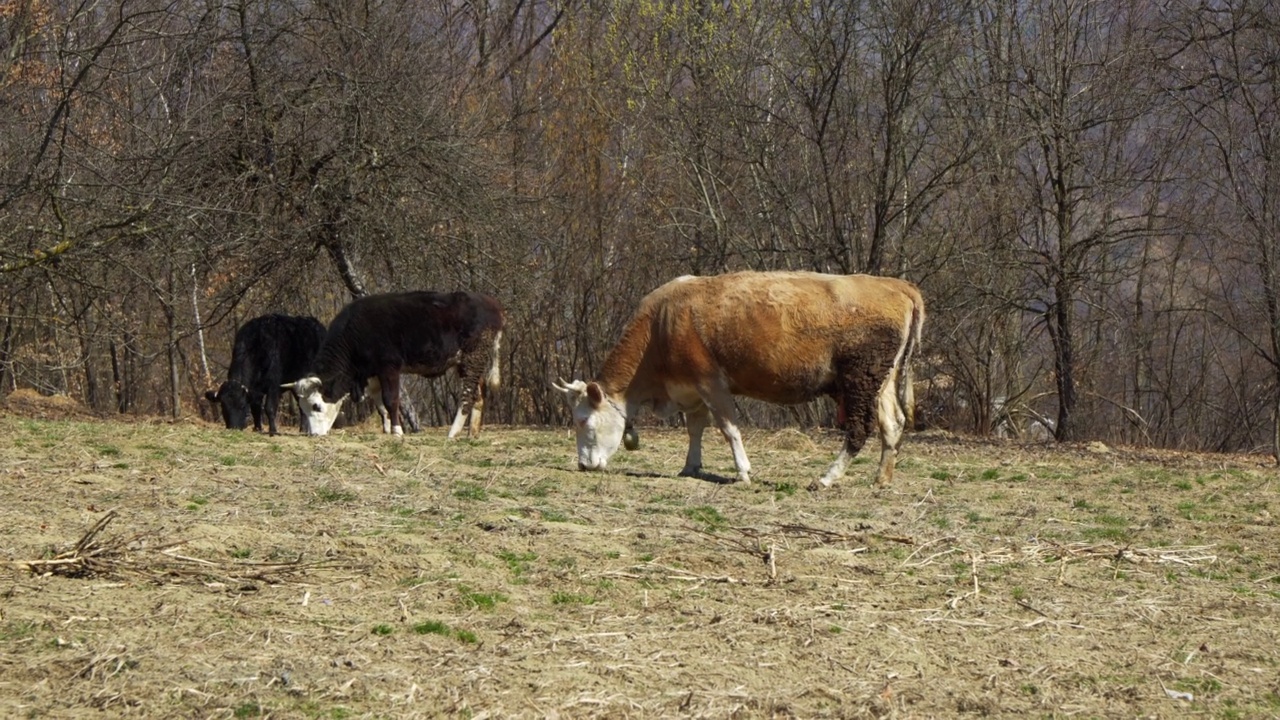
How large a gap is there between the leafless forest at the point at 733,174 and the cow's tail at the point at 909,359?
751 cm

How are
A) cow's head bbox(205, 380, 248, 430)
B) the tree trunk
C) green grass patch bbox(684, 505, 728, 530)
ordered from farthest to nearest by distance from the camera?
the tree trunk
cow's head bbox(205, 380, 248, 430)
green grass patch bbox(684, 505, 728, 530)

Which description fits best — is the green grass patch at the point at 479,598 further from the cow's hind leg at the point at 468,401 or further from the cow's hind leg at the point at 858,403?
the cow's hind leg at the point at 468,401

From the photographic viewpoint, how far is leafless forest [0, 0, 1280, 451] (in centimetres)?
1938

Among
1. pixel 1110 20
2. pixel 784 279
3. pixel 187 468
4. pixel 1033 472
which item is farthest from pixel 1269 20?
pixel 187 468

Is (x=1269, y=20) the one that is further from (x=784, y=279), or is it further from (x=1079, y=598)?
(x=1079, y=598)

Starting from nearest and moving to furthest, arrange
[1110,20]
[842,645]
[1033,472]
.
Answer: [842,645]
[1033,472]
[1110,20]

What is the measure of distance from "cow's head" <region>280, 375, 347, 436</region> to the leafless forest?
81.3 inches

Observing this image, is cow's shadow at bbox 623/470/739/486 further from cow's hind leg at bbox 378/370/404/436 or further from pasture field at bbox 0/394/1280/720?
cow's hind leg at bbox 378/370/404/436

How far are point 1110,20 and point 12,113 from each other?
57.4ft

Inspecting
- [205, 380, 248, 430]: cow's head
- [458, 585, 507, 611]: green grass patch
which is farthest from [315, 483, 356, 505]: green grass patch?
[205, 380, 248, 430]: cow's head

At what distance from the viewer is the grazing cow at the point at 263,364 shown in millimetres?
20016

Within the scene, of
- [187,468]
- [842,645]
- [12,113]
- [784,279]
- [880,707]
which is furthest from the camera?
[12,113]

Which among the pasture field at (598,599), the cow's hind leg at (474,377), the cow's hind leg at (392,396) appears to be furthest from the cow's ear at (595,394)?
the cow's hind leg at (474,377)

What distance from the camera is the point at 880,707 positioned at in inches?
231
